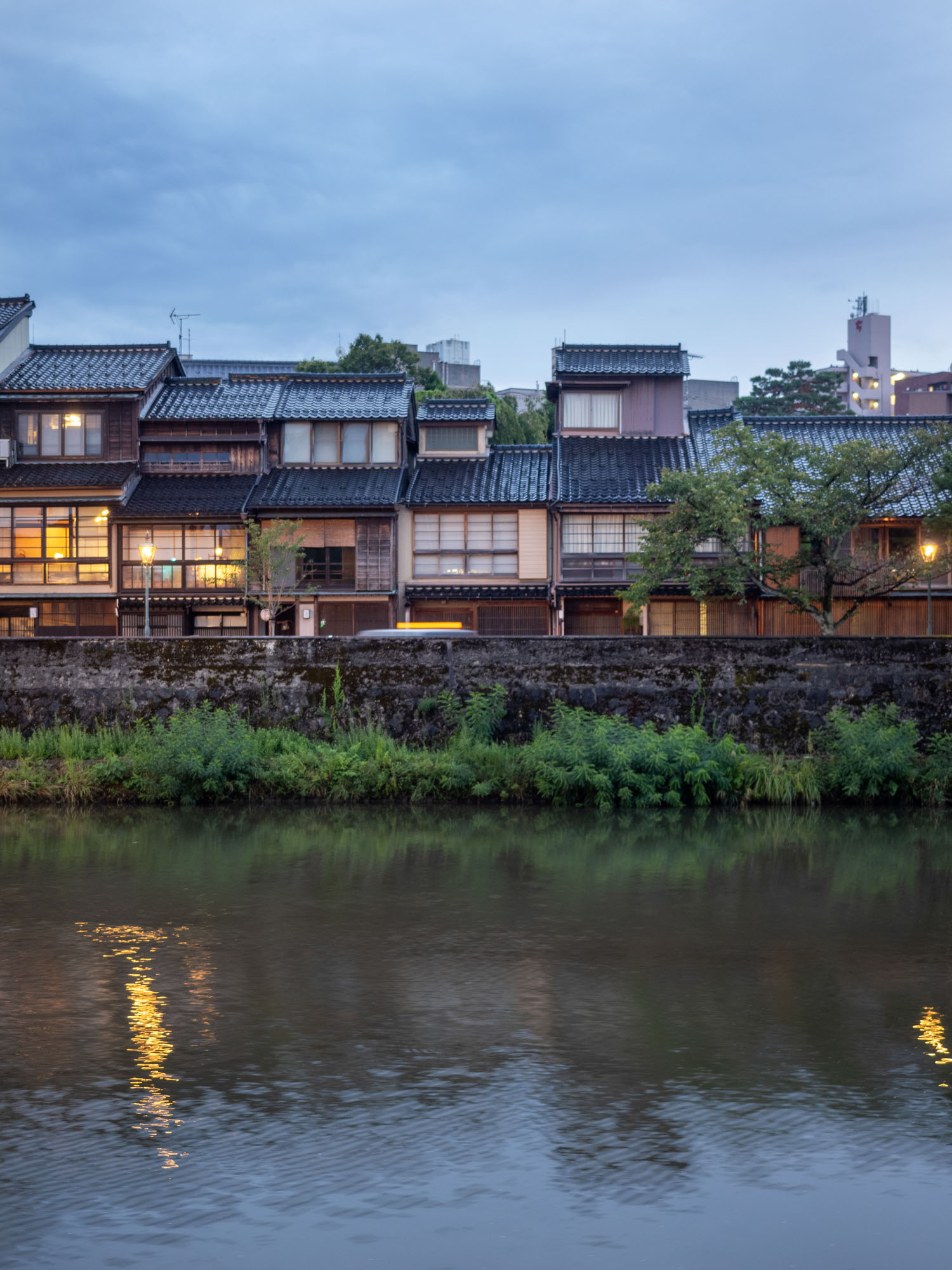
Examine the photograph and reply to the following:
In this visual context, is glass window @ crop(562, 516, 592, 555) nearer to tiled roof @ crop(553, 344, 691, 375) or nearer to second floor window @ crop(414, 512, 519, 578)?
second floor window @ crop(414, 512, 519, 578)

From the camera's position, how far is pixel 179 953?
13805 mm

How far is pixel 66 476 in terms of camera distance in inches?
1756

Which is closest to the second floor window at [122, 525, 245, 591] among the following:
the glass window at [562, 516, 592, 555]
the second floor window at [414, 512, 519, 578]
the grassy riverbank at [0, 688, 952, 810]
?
the second floor window at [414, 512, 519, 578]

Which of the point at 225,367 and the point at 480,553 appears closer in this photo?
the point at 480,553

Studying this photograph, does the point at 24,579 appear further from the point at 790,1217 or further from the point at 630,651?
the point at 790,1217

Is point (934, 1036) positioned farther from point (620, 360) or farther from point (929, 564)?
point (620, 360)

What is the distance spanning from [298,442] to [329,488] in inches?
100

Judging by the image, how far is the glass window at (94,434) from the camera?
45719mm

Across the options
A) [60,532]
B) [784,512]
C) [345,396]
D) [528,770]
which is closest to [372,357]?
[345,396]

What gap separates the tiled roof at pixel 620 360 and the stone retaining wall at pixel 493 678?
21576 mm

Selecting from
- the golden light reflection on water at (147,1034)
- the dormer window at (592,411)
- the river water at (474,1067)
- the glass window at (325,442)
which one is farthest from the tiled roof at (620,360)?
the golden light reflection on water at (147,1034)

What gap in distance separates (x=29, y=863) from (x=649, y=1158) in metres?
13.5

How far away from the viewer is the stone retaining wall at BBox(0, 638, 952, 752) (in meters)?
27.5

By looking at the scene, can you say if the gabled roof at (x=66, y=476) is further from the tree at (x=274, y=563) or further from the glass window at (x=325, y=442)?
the glass window at (x=325, y=442)
